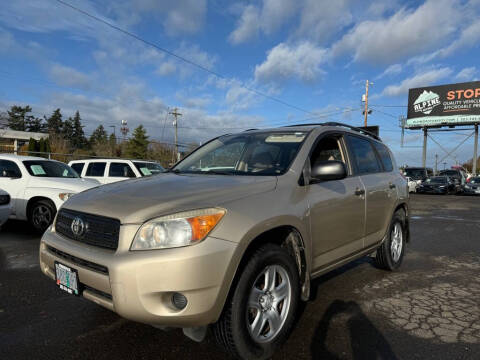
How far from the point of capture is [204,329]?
2.21 m

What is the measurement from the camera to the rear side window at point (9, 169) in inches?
279

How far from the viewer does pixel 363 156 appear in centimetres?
409

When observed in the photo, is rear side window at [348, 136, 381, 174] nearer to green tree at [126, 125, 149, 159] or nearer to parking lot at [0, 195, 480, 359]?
parking lot at [0, 195, 480, 359]

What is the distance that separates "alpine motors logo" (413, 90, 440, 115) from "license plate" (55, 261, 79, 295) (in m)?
43.7

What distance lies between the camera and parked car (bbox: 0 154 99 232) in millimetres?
6805

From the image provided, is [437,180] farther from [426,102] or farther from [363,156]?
[363,156]

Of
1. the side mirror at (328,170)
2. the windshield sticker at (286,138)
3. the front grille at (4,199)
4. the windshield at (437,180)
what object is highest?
the windshield sticker at (286,138)

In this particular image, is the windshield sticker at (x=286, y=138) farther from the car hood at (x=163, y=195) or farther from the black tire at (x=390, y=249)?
the black tire at (x=390, y=249)

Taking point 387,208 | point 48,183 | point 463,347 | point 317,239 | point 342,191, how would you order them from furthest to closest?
point 48,183 < point 387,208 < point 342,191 < point 317,239 < point 463,347

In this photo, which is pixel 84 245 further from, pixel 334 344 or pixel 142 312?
pixel 334 344

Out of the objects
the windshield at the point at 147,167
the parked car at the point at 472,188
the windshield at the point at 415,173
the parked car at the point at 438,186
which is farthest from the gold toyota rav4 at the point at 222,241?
the windshield at the point at 415,173

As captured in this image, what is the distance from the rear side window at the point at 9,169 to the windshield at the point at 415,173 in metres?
23.6

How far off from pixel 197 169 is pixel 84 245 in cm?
141

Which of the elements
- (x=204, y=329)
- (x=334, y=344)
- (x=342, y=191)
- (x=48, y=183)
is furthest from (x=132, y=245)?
(x=48, y=183)
